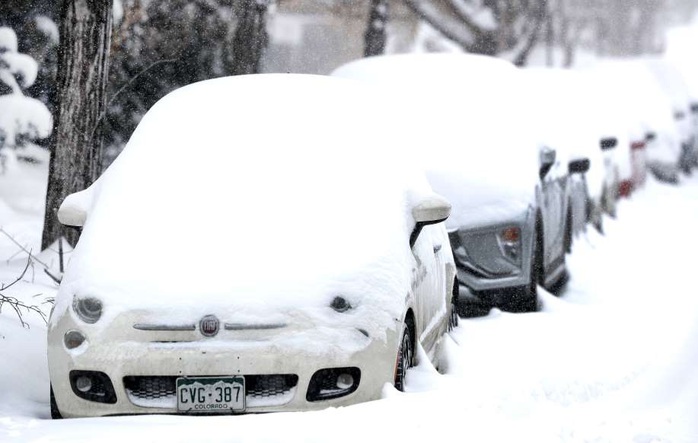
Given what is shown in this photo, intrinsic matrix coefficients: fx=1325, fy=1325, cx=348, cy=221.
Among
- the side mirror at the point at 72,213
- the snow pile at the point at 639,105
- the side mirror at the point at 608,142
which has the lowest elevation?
the snow pile at the point at 639,105

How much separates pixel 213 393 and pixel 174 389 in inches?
7.3

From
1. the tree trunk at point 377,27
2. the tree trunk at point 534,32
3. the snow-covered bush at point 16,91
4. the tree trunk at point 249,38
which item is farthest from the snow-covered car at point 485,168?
the tree trunk at point 534,32

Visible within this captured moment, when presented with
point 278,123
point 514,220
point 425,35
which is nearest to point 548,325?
point 514,220

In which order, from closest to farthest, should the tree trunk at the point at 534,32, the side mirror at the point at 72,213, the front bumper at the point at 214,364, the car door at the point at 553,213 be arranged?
the front bumper at the point at 214,364 → the side mirror at the point at 72,213 → the car door at the point at 553,213 → the tree trunk at the point at 534,32

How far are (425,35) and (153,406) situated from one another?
39.6 m

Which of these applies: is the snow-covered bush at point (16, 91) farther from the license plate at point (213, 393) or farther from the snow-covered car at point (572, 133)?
the license plate at point (213, 393)

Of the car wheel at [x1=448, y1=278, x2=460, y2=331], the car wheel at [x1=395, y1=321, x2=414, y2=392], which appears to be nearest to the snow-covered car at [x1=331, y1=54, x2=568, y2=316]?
the car wheel at [x1=448, y1=278, x2=460, y2=331]

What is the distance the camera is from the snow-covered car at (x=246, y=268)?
5.60 metres

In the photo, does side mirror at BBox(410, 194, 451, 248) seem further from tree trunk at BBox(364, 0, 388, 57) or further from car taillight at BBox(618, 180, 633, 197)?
tree trunk at BBox(364, 0, 388, 57)

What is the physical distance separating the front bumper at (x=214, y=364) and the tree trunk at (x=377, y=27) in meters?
14.9

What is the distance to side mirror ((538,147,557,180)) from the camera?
10.5 m

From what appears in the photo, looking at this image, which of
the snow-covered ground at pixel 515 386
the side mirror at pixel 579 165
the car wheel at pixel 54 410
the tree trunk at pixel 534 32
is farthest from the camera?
the tree trunk at pixel 534 32

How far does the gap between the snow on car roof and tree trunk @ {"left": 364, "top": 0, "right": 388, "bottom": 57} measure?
13.1 meters

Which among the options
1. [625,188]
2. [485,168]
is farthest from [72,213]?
[625,188]
